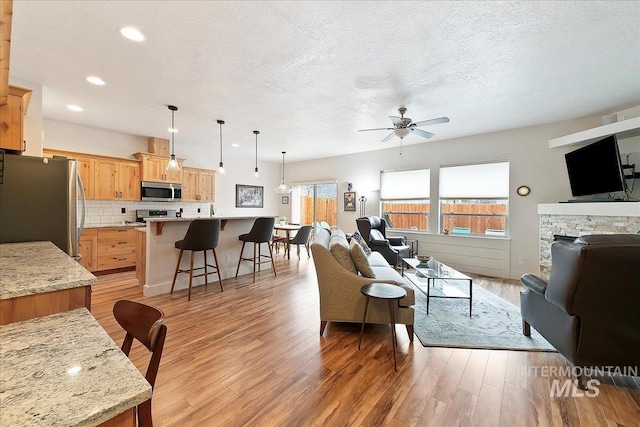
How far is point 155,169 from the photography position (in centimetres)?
549

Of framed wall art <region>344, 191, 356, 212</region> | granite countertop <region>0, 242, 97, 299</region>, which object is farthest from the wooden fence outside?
granite countertop <region>0, 242, 97, 299</region>

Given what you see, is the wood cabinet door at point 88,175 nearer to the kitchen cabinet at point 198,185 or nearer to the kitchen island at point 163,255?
the kitchen cabinet at point 198,185

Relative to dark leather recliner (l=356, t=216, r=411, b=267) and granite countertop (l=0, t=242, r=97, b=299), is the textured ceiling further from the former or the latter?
dark leather recliner (l=356, t=216, r=411, b=267)

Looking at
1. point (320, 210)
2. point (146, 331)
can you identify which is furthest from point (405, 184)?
point (146, 331)

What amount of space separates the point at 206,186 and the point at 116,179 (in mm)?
1815

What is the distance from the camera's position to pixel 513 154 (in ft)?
15.8

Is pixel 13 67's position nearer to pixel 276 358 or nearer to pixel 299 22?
pixel 299 22

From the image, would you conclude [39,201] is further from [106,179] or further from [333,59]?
[106,179]

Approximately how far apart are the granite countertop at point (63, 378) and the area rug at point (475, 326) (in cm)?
250

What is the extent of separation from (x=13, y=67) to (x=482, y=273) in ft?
23.5

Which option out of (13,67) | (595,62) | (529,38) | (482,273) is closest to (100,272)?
(13,67)

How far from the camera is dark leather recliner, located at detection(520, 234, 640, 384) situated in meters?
1.74

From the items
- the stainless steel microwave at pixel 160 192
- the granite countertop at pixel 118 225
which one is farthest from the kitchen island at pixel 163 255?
the stainless steel microwave at pixel 160 192

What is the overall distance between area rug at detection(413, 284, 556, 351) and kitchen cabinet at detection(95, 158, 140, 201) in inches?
219
